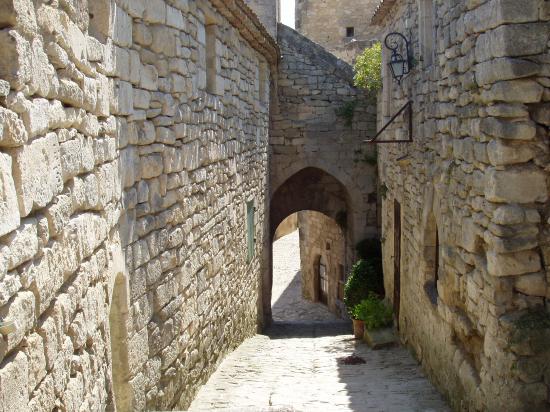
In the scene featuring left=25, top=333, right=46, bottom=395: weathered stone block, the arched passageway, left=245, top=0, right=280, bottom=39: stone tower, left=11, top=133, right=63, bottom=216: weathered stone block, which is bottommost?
the arched passageway

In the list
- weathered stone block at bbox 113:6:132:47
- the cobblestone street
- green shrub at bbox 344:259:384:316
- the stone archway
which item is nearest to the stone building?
the stone archway

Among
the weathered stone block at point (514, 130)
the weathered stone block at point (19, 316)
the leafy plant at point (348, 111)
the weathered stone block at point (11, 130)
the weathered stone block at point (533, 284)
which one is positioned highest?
the leafy plant at point (348, 111)

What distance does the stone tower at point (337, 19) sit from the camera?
817 inches

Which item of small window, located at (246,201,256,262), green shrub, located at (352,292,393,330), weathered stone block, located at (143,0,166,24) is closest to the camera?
weathered stone block, located at (143,0,166,24)

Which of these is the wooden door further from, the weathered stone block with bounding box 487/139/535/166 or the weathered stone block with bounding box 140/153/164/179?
the weathered stone block with bounding box 140/153/164/179

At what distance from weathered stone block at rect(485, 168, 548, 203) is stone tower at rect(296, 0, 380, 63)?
1650 centimetres

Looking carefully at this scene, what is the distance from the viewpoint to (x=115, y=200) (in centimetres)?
422

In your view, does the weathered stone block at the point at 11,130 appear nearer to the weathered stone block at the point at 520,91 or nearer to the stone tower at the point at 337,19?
the weathered stone block at the point at 520,91

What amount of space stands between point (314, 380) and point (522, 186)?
4316 mm

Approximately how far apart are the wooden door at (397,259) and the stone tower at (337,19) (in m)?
11.0

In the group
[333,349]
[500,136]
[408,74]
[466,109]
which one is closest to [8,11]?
[500,136]

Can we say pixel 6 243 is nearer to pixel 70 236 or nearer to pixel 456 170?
pixel 70 236

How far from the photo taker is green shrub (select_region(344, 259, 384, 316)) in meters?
12.7

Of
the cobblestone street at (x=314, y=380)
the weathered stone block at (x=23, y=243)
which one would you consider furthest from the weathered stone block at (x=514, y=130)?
the weathered stone block at (x=23, y=243)
